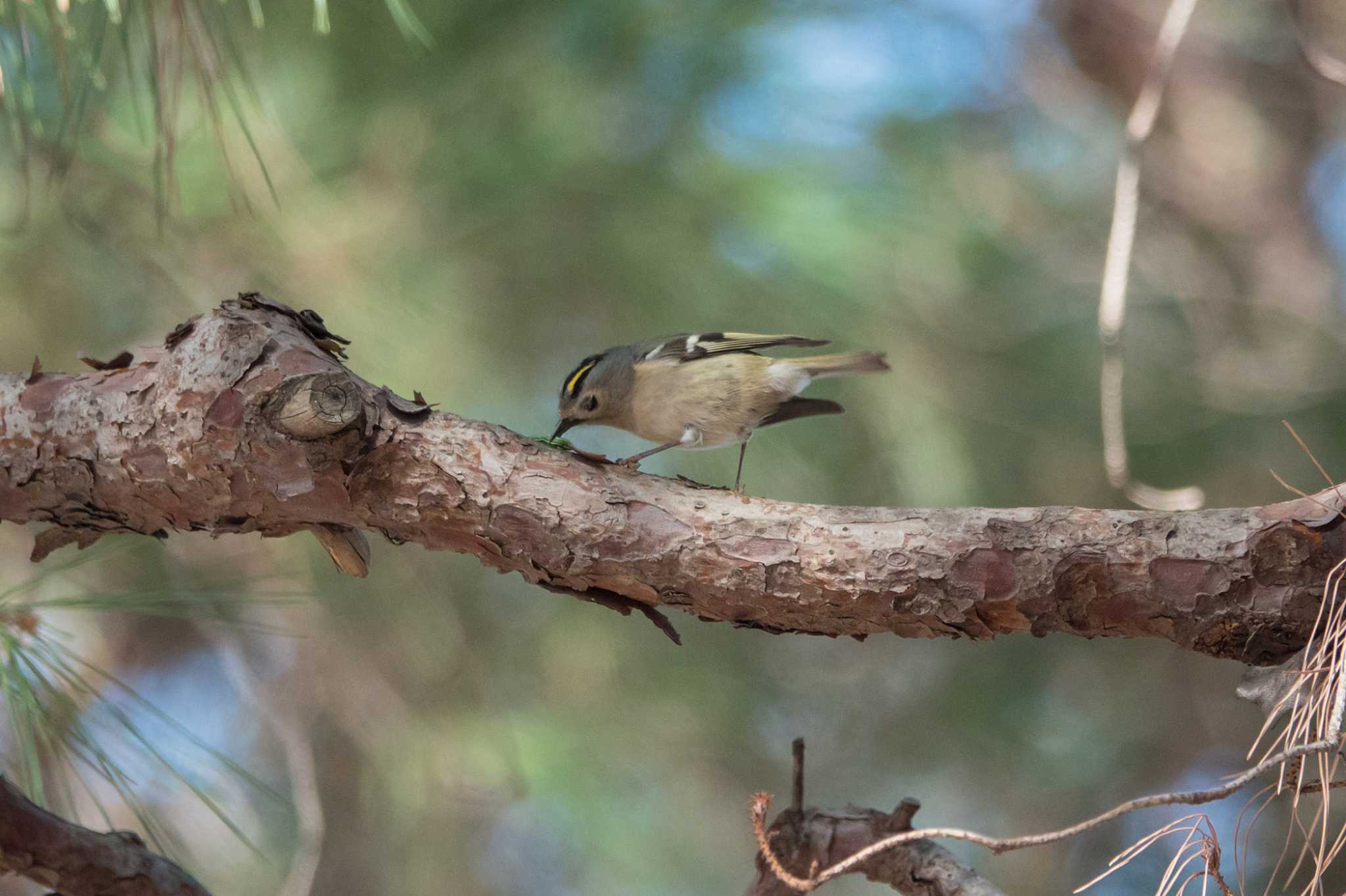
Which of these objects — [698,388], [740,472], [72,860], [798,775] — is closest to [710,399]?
[698,388]

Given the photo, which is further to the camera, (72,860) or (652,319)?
(652,319)

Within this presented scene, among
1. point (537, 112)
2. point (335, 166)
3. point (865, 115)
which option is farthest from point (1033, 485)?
point (335, 166)

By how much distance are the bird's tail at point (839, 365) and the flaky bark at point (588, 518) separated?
562mm

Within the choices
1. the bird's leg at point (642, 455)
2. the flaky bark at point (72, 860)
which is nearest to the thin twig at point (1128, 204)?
the bird's leg at point (642, 455)

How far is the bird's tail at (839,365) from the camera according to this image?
1.38 meters

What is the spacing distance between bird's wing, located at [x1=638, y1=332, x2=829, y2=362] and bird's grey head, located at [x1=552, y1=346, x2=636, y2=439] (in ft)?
0.14

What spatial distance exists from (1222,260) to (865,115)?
1.11 m

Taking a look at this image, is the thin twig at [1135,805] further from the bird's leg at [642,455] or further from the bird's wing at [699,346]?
the bird's wing at [699,346]

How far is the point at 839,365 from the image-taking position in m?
1.42

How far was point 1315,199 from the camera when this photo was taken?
2.49 m

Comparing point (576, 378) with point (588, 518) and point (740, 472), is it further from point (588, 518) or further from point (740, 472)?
point (588, 518)

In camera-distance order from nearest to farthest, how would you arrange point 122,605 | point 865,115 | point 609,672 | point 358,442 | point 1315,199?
point 358,442 < point 122,605 < point 865,115 < point 609,672 < point 1315,199

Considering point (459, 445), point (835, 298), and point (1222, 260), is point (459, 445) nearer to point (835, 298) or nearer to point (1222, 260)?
point (835, 298)

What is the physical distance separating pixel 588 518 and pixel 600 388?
0.69m
